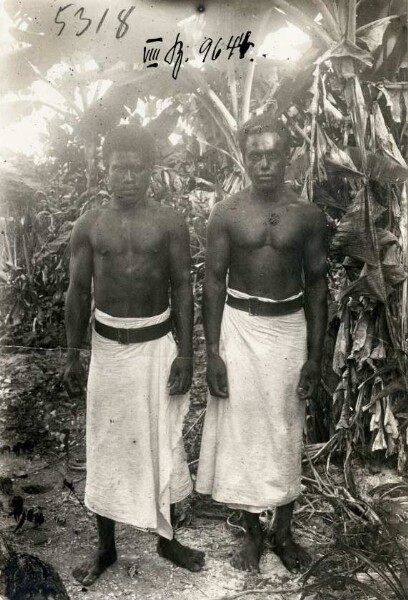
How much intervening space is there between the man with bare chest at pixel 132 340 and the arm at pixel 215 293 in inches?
4.3

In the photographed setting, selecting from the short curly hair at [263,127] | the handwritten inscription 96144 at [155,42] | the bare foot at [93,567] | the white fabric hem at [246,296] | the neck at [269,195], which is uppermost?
the handwritten inscription 96144 at [155,42]

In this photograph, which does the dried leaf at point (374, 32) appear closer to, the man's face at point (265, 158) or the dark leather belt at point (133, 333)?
the man's face at point (265, 158)

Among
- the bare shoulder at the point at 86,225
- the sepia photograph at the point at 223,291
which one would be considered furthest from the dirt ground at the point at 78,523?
the bare shoulder at the point at 86,225

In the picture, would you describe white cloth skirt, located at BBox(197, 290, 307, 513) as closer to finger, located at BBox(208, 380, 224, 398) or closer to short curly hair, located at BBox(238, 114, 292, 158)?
finger, located at BBox(208, 380, 224, 398)

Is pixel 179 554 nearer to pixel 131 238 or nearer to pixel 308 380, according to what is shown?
pixel 308 380

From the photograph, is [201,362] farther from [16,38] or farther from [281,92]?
[16,38]

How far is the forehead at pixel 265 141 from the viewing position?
2.62m

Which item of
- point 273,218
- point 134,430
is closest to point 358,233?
point 273,218

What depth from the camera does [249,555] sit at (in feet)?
9.46

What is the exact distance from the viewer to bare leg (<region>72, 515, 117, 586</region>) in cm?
279

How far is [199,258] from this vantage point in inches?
148

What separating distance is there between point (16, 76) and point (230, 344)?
65.2 inches

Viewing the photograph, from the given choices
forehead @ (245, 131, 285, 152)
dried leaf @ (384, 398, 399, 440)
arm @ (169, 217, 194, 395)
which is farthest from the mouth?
dried leaf @ (384, 398, 399, 440)

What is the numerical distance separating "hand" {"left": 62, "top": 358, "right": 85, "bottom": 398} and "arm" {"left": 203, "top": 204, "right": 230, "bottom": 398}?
0.58m
